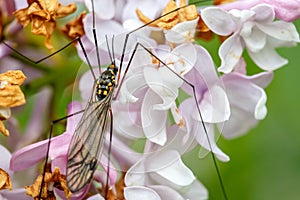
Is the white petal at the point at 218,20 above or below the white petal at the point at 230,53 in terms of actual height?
above

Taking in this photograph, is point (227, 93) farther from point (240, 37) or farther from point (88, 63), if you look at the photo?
point (88, 63)

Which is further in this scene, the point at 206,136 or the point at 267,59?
the point at 267,59

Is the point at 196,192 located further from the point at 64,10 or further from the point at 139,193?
the point at 64,10

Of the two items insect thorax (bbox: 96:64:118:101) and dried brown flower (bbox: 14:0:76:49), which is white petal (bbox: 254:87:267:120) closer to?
insect thorax (bbox: 96:64:118:101)

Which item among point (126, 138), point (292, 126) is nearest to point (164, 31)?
point (126, 138)

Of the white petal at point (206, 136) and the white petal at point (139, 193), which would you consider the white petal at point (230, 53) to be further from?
the white petal at point (139, 193)

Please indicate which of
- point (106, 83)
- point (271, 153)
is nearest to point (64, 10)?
point (106, 83)

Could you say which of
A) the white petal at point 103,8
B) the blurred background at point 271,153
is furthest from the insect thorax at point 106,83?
the blurred background at point 271,153
